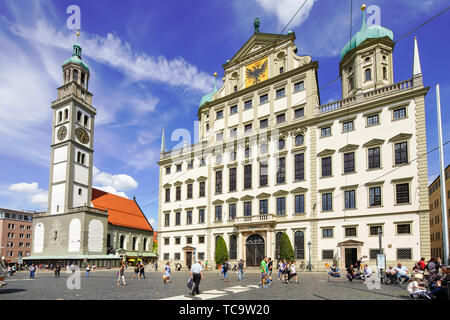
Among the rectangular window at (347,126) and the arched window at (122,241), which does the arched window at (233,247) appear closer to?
the rectangular window at (347,126)

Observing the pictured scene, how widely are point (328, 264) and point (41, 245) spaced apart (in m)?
49.4

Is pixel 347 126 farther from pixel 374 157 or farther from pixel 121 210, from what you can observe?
pixel 121 210

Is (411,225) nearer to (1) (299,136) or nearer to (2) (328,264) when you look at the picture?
(2) (328,264)

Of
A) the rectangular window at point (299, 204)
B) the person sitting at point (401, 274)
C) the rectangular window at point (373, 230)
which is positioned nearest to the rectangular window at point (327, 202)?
the rectangular window at point (299, 204)

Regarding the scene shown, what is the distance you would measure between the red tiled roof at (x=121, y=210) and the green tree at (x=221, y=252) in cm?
2999

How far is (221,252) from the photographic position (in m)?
43.5

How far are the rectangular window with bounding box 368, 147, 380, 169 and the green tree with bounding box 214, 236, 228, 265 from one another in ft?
64.6

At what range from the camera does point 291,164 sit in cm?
4075

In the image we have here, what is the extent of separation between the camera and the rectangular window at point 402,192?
32.7 metres

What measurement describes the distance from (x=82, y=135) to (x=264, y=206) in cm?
3934

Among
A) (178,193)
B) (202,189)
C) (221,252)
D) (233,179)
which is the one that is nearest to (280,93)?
(233,179)

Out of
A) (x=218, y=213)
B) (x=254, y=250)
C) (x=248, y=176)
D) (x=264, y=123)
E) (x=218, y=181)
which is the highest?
(x=264, y=123)

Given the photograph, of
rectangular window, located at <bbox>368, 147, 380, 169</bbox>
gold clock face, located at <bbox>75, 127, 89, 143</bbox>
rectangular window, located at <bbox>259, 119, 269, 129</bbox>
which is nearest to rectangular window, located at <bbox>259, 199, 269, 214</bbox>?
rectangular window, located at <bbox>259, 119, 269, 129</bbox>

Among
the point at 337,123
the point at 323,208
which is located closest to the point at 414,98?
the point at 337,123
